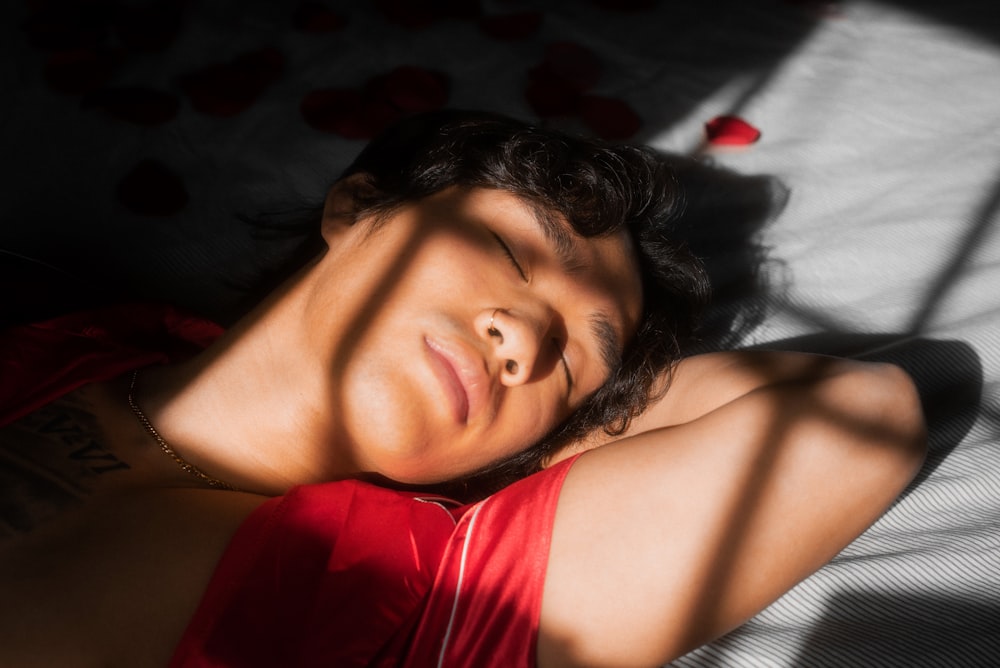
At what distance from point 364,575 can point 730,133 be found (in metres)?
1.07

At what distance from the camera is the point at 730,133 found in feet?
4.86

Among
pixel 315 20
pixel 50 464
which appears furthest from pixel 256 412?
pixel 315 20

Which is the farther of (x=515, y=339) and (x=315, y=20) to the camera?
(x=315, y=20)

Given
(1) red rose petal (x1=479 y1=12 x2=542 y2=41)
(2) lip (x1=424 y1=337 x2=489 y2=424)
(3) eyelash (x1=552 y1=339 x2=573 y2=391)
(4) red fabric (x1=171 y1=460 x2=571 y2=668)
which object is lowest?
(4) red fabric (x1=171 y1=460 x2=571 y2=668)

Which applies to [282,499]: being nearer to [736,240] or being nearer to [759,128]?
[736,240]

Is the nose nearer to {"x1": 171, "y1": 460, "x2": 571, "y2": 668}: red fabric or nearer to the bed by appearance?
{"x1": 171, "y1": 460, "x2": 571, "y2": 668}: red fabric

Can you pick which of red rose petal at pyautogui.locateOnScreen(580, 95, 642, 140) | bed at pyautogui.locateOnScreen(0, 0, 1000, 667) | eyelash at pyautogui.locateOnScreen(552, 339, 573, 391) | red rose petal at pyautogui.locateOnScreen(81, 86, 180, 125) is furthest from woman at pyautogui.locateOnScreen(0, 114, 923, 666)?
red rose petal at pyautogui.locateOnScreen(81, 86, 180, 125)

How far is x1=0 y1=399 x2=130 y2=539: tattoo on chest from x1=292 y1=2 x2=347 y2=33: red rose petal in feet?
3.25

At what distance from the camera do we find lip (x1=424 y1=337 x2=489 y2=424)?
875 millimetres

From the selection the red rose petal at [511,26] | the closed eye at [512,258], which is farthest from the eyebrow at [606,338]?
the red rose petal at [511,26]

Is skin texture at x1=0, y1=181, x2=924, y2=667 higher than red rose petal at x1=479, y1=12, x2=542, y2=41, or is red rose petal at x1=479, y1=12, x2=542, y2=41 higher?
red rose petal at x1=479, y1=12, x2=542, y2=41

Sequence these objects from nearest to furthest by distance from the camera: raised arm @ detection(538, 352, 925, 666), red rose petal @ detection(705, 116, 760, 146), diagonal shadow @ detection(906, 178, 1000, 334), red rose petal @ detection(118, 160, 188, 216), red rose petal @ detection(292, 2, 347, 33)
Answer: raised arm @ detection(538, 352, 925, 666)
diagonal shadow @ detection(906, 178, 1000, 334)
red rose petal @ detection(118, 160, 188, 216)
red rose petal @ detection(705, 116, 760, 146)
red rose petal @ detection(292, 2, 347, 33)

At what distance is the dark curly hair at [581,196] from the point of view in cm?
107

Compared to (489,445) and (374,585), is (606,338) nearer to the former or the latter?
(489,445)
